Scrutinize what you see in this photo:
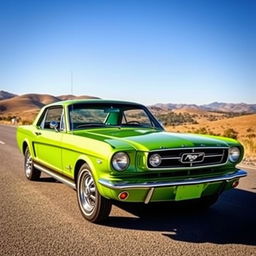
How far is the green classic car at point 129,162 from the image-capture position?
411cm

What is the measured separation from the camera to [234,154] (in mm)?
4875

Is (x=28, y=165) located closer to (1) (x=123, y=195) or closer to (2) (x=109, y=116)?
(2) (x=109, y=116)

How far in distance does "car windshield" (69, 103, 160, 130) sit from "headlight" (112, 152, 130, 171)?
1.58m

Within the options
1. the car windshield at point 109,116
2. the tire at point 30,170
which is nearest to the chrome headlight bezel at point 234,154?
the car windshield at point 109,116

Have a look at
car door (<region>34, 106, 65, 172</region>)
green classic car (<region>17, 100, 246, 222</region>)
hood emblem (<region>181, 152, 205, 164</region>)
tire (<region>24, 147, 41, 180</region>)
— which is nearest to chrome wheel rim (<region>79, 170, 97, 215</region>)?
green classic car (<region>17, 100, 246, 222</region>)

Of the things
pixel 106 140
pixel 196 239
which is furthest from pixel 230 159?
pixel 106 140

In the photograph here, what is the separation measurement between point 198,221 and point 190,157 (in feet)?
3.07

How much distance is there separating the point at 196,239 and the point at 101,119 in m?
2.83

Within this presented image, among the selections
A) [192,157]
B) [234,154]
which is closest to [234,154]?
[234,154]

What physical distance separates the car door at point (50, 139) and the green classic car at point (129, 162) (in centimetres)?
2

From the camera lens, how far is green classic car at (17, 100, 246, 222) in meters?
4.11

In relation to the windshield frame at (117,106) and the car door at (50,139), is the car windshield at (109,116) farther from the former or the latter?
the car door at (50,139)

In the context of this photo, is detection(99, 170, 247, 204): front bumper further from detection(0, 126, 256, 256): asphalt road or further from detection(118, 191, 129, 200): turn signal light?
detection(0, 126, 256, 256): asphalt road

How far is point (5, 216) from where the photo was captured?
481 cm
